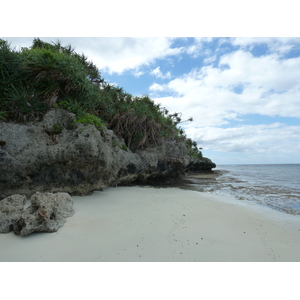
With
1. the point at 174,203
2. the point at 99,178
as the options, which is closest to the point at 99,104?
the point at 99,178

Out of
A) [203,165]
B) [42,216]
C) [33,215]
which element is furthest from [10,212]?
[203,165]

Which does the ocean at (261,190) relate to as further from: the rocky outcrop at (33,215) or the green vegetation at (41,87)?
the green vegetation at (41,87)

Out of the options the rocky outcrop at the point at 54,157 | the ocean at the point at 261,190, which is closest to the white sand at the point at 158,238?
the rocky outcrop at the point at 54,157

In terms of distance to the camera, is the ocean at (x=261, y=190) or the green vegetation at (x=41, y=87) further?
the ocean at (x=261, y=190)

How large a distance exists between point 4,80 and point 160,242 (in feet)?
23.3

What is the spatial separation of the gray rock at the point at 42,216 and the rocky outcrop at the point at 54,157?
186 cm

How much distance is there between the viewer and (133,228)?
376cm

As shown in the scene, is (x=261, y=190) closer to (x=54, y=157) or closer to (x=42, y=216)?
(x=54, y=157)

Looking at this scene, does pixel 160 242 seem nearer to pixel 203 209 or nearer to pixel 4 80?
pixel 203 209

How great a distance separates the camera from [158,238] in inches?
132

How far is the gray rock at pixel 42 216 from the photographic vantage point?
10.8ft

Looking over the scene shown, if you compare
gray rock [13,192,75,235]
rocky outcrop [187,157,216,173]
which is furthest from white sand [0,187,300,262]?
rocky outcrop [187,157,216,173]

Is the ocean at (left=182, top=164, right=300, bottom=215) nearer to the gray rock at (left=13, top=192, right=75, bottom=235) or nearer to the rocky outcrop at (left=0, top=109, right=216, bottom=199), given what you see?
the rocky outcrop at (left=0, top=109, right=216, bottom=199)

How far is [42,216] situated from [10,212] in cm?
76
